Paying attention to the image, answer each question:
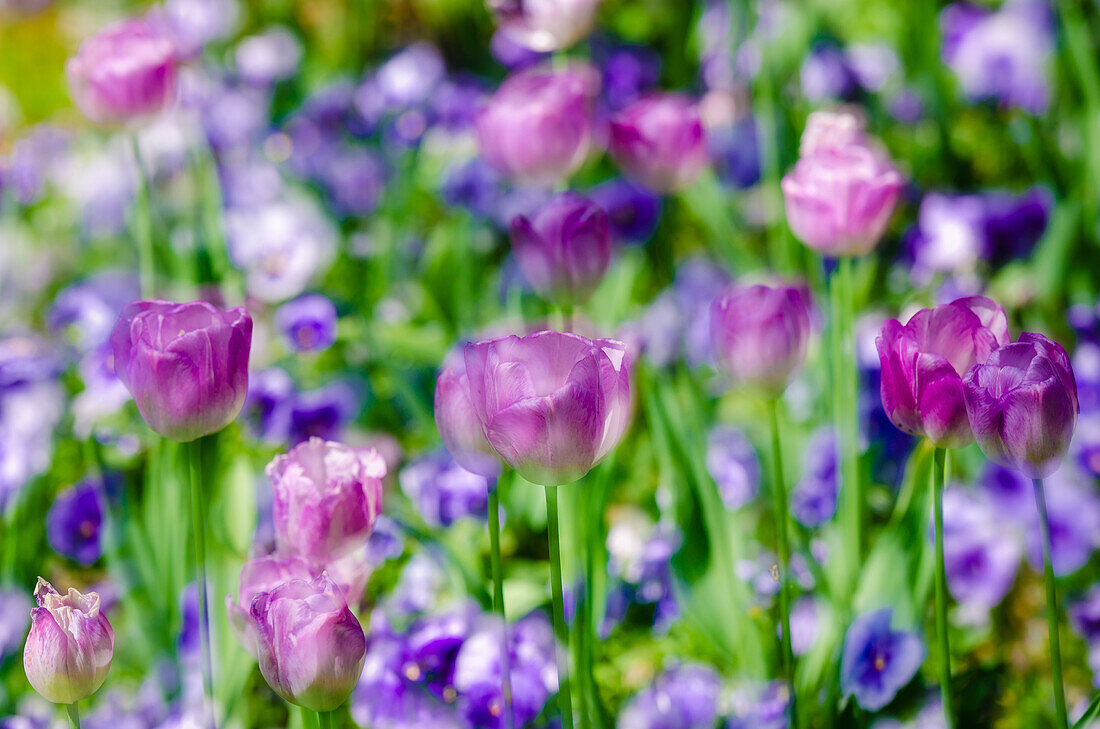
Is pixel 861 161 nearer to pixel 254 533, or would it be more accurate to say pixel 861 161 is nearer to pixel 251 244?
pixel 254 533

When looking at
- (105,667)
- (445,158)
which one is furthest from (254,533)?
(445,158)

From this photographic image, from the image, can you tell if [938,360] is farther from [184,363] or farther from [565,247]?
[184,363]

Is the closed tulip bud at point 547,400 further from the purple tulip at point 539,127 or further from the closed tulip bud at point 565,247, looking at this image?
the purple tulip at point 539,127

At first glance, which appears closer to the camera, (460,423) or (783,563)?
(460,423)

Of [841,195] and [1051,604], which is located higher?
[841,195]

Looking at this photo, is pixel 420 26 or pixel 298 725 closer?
pixel 298 725

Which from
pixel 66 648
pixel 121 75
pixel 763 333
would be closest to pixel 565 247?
pixel 763 333
